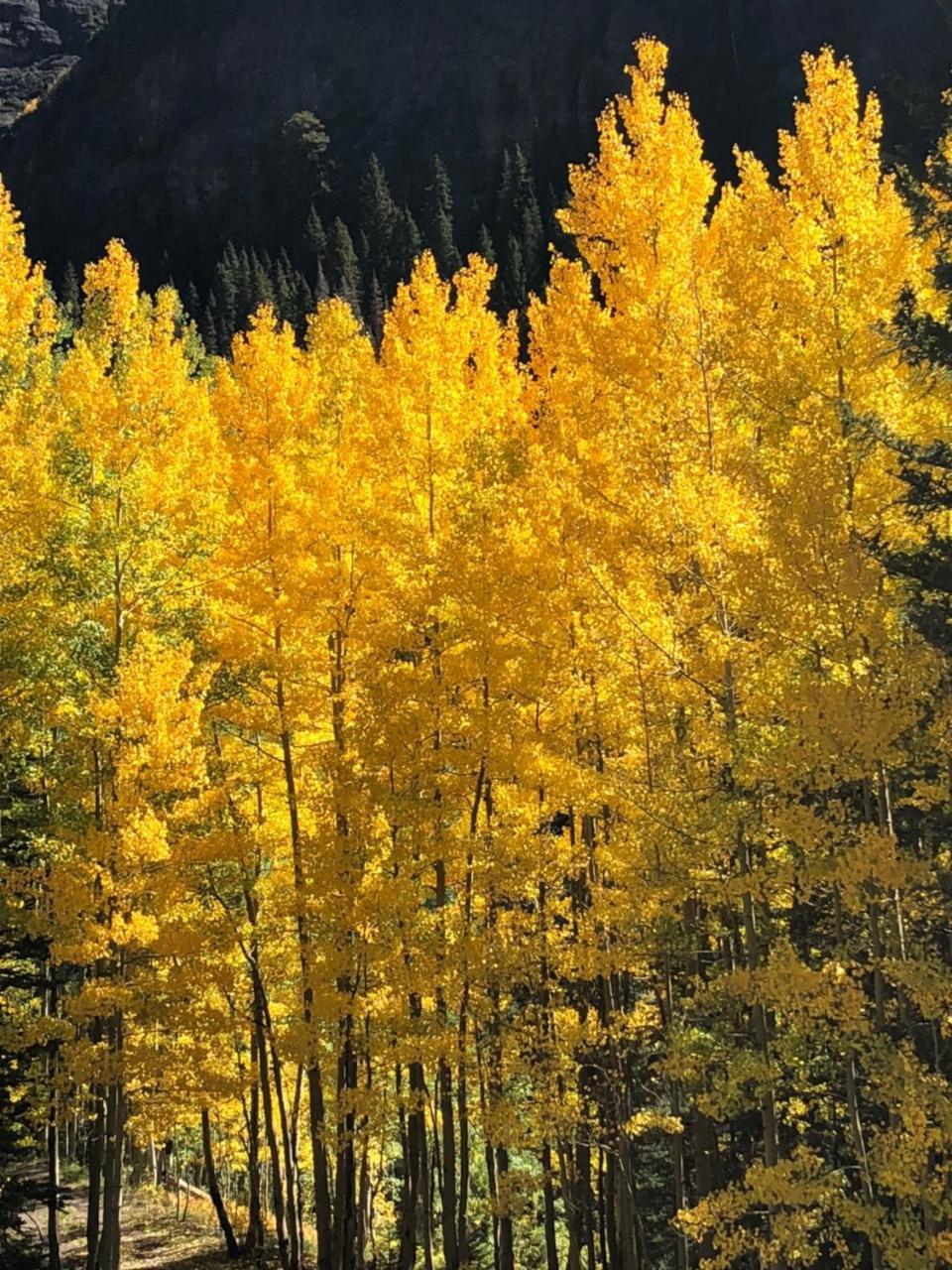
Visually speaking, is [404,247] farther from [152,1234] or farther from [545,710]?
[545,710]

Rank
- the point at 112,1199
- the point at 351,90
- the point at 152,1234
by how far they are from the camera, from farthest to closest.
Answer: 1. the point at 351,90
2. the point at 152,1234
3. the point at 112,1199

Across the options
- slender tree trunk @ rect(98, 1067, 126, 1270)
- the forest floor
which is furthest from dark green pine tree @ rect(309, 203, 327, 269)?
slender tree trunk @ rect(98, 1067, 126, 1270)

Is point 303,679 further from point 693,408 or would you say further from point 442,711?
point 693,408

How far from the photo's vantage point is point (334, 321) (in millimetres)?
13961

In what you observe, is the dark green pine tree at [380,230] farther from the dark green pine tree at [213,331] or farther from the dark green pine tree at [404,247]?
the dark green pine tree at [213,331]

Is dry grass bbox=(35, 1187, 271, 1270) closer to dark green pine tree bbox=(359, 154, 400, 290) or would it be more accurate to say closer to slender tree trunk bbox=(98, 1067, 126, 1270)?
slender tree trunk bbox=(98, 1067, 126, 1270)

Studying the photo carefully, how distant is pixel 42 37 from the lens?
14388cm

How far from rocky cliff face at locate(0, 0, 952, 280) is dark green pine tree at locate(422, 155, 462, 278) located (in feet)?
18.7

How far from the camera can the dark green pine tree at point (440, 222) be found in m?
71.5

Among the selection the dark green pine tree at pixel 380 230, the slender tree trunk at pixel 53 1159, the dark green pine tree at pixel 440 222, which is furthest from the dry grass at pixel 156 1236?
the dark green pine tree at pixel 380 230

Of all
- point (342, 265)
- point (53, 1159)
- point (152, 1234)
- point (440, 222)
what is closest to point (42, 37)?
point (342, 265)

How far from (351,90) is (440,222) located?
3966 centimetres

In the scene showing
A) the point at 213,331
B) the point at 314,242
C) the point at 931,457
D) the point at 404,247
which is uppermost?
the point at 314,242

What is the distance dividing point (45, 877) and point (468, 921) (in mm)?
4919
